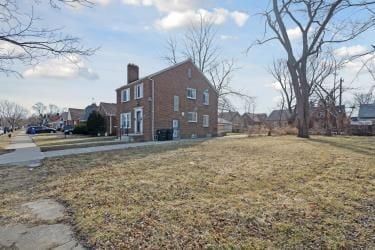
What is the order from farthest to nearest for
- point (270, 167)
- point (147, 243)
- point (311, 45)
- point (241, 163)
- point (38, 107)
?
1. point (38, 107)
2. point (311, 45)
3. point (241, 163)
4. point (270, 167)
5. point (147, 243)

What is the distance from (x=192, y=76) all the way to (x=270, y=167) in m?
21.8

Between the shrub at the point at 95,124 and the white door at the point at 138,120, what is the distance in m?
10.4

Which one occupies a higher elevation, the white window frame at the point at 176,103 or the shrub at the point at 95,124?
the white window frame at the point at 176,103

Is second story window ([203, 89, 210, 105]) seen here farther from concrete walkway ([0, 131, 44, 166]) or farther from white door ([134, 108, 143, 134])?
concrete walkway ([0, 131, 44, 166])

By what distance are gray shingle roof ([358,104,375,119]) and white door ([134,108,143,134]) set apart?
175 ft

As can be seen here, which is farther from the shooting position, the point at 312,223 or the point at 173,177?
the point at 173,177

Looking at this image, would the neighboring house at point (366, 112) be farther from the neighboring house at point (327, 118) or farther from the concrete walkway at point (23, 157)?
the concrete walkway at point (23, 157)

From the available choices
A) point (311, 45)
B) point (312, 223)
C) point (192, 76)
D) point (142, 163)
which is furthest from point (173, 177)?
point (192, 76)

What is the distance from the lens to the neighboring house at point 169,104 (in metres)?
25.3

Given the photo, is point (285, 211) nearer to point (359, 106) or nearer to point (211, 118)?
point (211, 118)

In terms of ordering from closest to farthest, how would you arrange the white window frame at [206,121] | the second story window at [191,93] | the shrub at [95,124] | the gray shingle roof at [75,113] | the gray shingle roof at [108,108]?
1. the second story window at [191,93]
2. the white window frame at [206,121]
3. the shrub at [95,124]
4. the gray shingle roof at [108,108]
5. the gray shingle roof at [75,113]

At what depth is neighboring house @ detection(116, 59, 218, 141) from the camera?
2533 cm

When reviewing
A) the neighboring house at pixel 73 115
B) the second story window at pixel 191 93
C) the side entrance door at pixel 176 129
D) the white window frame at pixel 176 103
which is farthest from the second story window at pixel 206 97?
the neighboring house at pixel 73 115

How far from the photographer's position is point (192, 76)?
2919 centimetres
